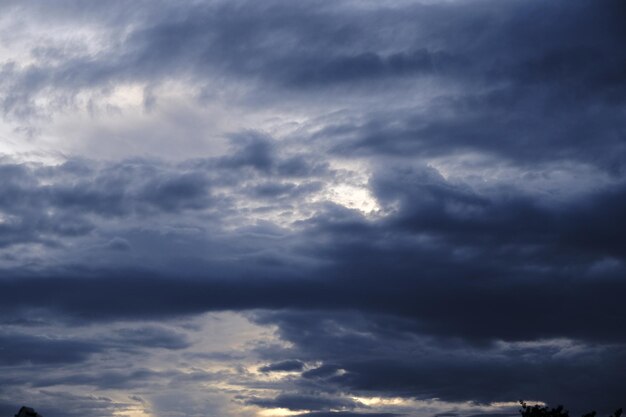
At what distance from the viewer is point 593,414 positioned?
98688 mm

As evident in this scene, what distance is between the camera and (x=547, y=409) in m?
99.1

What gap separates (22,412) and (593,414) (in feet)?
200

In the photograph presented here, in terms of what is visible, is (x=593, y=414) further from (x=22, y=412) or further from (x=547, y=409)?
(x=22, y=412)

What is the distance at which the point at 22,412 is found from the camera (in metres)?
73.3

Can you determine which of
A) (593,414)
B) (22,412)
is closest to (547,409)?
(593,414)

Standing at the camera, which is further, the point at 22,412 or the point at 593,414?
the point at 593,414

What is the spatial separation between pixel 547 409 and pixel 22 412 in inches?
2226

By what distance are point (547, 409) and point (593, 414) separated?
198 inches

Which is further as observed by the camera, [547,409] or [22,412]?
[547,409]
